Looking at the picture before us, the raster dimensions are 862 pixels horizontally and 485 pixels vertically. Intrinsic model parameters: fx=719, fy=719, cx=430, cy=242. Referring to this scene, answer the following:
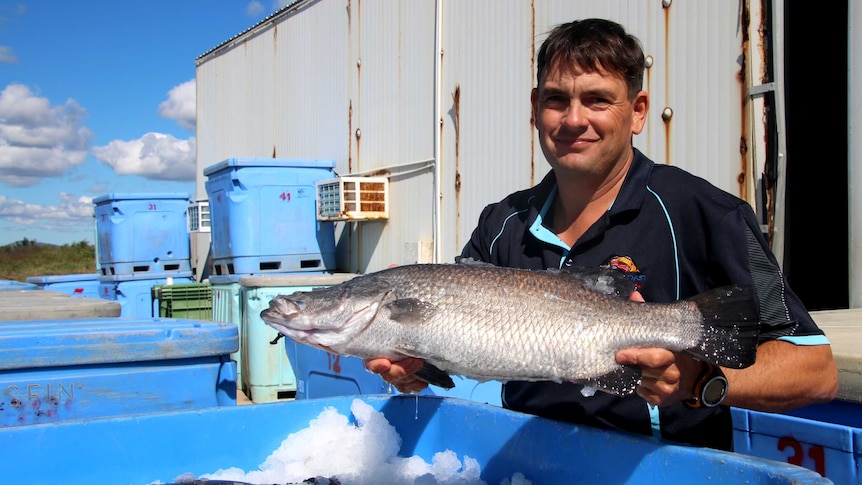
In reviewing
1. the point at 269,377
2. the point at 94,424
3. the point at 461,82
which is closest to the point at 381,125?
the point at 461,82

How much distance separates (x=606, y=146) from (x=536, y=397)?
870mm

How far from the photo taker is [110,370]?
3365 mm

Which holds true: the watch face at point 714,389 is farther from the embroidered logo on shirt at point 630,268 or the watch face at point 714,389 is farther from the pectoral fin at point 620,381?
the embroidered logo on shirt at point 630,268

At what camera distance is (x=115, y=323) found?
3852 mm

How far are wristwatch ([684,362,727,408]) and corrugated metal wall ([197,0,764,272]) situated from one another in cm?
330

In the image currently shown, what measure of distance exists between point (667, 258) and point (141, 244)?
1075 centimetres

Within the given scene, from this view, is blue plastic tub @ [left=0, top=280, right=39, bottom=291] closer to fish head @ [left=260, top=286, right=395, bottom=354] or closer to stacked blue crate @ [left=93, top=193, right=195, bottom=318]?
stacked blue crate @ [left=93, top=193, right=195, bottom=318]

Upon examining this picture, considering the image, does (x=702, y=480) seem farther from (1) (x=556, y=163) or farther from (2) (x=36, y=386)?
(2) (x=36, y=386)

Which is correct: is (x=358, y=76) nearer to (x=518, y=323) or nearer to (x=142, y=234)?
(x=142, y=234)

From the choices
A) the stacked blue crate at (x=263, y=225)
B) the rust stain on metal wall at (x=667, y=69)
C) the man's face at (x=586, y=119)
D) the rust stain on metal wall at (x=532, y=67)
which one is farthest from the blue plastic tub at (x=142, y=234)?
the man's face at (x=586, y=119)

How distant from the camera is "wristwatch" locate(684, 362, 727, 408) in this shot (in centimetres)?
184

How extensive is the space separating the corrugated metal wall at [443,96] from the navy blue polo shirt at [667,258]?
117 inches

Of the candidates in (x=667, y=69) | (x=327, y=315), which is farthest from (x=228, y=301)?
(x=327, y=315)

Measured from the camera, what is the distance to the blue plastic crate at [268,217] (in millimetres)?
8766
